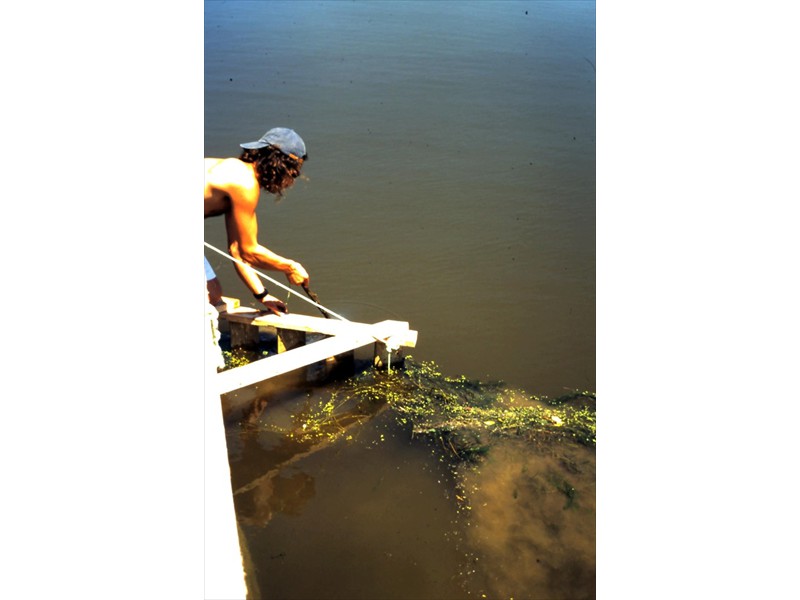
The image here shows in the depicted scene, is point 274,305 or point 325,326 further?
point 274,305

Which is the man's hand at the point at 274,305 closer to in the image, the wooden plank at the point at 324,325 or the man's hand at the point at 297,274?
the wooden plank at the point at 324,325

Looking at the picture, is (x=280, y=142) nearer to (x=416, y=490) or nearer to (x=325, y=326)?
(x=325, y=326)

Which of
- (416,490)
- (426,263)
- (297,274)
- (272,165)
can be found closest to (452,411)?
(416,490)

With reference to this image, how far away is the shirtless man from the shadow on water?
0.77m

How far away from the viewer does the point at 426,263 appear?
17.0 feet

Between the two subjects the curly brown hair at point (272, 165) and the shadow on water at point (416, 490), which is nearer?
the shadow on water at point (416, 490)

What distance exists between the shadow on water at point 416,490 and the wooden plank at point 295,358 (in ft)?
0.76

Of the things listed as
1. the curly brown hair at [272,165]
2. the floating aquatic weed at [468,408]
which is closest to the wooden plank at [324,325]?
the floating aquatic weed at [468,408]

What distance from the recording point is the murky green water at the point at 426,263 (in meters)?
2.65

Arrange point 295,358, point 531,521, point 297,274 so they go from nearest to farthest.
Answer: point 531,521, point 295,358, point 297,274

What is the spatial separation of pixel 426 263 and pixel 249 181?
185 cm

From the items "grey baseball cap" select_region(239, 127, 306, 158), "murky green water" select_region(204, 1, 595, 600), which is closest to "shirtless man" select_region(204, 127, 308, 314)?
"grey baseball cap" select_region(239, 127, 306, 158)

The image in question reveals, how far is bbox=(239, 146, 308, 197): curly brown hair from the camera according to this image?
3637 mm

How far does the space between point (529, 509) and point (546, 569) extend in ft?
1.15
